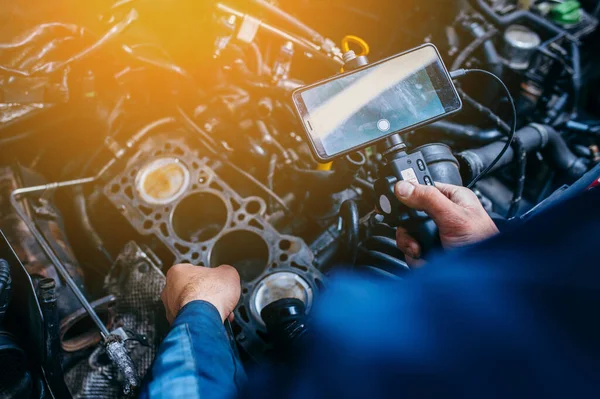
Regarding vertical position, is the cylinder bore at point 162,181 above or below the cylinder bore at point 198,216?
above

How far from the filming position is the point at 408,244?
4.03 feet

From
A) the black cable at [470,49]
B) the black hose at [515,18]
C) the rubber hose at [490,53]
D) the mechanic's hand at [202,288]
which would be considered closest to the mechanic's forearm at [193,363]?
the mechanic's hand at [202,288]

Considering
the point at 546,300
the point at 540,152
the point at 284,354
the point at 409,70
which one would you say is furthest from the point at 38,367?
the point at 540,152

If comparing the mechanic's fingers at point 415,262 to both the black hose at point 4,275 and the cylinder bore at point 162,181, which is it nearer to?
the cylinder bore at point 162,181

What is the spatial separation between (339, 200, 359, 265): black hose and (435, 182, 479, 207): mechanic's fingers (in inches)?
17.8

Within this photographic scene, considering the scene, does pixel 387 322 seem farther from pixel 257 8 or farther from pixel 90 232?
pixel 257 8

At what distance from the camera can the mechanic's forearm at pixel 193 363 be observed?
84 centimetres

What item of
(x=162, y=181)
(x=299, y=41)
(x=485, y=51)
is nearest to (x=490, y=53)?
(x=485, y=51)

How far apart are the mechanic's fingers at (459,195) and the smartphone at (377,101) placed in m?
0.23

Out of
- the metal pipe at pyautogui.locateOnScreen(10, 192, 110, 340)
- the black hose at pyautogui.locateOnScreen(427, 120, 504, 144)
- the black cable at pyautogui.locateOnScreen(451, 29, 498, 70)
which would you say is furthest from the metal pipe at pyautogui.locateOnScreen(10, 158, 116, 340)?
the black cable at pyautogui.locateOnScreen(451, 29, 498, 70)

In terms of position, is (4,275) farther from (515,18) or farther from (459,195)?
(515,18)

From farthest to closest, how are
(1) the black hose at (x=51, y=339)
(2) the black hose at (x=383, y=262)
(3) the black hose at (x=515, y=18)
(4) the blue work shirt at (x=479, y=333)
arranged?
(3) the black hose at (x=515, y=18) < (2) the black hose at (x=383, y=262) < (1) the black hose at (x=51, y=339) < (4) the blue work shirt at (x=479, y=333)

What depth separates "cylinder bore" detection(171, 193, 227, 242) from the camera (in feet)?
5.73

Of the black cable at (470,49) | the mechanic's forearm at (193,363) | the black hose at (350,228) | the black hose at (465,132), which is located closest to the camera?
the mechanic's forearm at (193,363)
